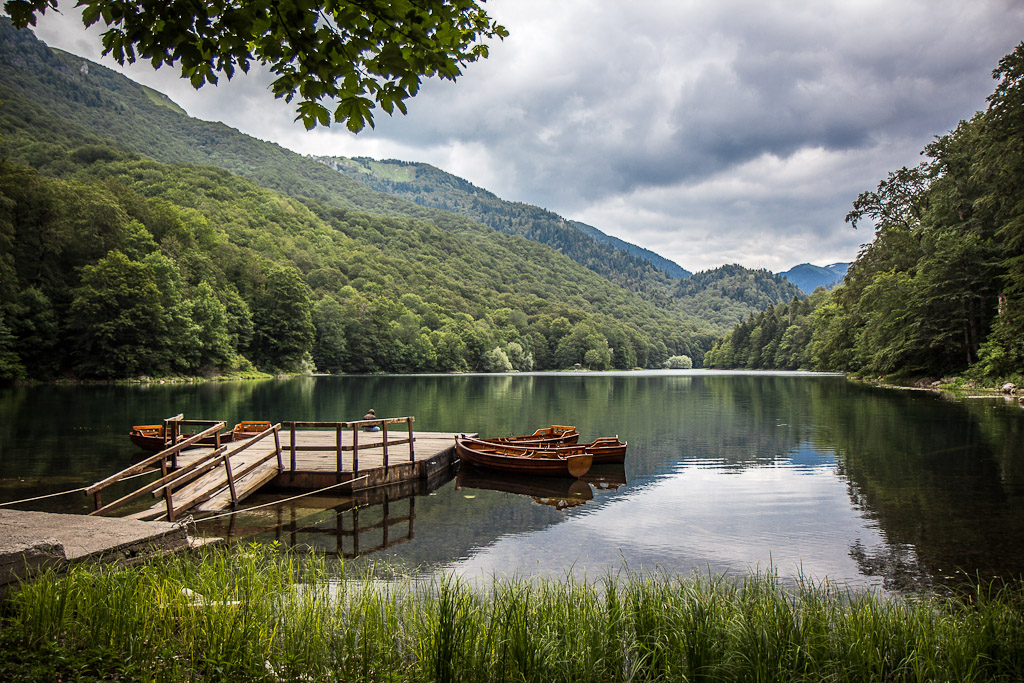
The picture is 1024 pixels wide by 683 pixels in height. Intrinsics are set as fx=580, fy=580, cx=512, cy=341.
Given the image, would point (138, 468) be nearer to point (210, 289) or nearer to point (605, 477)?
point (605, 477)

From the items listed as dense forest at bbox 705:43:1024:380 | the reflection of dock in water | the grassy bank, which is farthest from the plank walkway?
dense forest at bbox 705:43:1024:380

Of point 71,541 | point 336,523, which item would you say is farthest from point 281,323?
point 71,541

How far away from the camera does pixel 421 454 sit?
18.7 meters

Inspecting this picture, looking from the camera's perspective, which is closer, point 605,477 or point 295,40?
point 295,40

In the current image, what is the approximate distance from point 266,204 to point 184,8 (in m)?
168

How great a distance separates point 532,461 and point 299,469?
6.89 meters

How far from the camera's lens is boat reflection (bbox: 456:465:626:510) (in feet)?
52.4

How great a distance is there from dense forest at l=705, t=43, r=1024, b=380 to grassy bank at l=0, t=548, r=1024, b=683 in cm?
3689

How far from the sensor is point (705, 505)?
15023 millimetres

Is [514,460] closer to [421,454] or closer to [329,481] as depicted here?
[421,454]

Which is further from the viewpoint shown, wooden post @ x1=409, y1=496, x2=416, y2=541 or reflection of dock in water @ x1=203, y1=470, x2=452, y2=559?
wooden post @ x1=409, y1=496, x2=416, y2=541

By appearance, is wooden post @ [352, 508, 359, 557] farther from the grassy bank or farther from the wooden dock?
the grassy bank

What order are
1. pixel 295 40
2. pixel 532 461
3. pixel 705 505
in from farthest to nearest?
pixel 532 461
pixel 705 505
pixel 295 40

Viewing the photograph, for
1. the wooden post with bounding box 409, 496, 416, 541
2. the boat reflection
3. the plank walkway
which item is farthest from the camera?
the boat reflection
